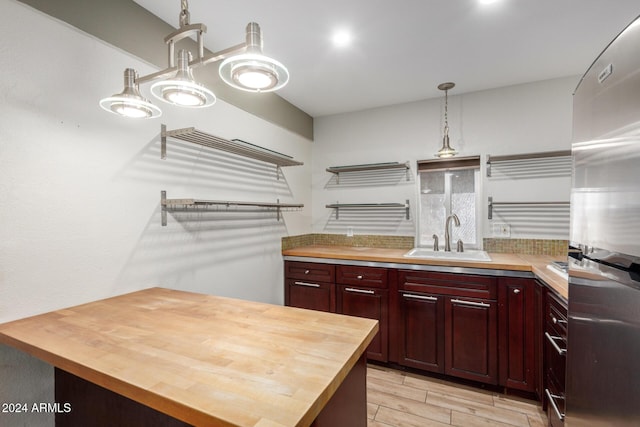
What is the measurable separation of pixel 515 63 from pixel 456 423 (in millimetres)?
2568

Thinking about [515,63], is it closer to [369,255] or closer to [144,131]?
[369,255]

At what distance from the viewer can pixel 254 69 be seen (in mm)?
1014

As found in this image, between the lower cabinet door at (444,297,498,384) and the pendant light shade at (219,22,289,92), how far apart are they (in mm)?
1967

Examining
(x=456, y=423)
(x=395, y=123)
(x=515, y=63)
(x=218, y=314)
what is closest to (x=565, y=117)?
(x=515, y=63)

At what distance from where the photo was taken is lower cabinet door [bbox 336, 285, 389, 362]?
7.97ft

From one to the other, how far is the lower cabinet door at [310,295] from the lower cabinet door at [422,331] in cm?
64

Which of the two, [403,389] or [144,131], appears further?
[403,389]

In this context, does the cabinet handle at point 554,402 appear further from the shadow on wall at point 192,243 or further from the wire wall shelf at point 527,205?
the shadow on wall at point 192,243

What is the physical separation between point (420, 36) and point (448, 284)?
1747 mm

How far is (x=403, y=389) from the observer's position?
2.18 m

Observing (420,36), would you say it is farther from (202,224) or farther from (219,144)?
(202,224)

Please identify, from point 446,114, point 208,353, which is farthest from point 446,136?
point 208,353

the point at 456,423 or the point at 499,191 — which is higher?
the point at 499,191

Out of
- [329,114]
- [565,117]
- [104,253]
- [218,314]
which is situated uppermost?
[329,114]
